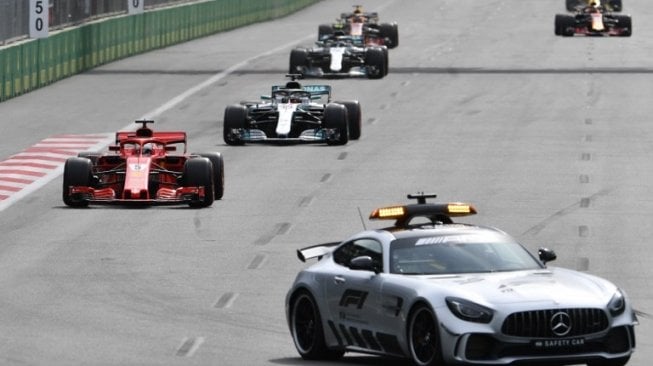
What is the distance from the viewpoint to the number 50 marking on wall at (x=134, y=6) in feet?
200

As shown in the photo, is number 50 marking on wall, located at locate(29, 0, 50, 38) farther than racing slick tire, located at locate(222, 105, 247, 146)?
Yes

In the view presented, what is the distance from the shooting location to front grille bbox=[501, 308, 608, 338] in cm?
1559

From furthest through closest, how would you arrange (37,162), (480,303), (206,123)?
1. (206,123)
2. (37,162)
3. (480,303)

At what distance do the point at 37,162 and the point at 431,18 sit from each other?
46152 mm

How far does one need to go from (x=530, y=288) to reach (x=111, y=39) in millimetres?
45968

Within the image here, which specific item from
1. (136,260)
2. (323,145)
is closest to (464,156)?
(323,145)

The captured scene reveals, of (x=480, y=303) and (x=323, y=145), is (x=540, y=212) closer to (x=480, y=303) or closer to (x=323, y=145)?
(x=323, y=145)

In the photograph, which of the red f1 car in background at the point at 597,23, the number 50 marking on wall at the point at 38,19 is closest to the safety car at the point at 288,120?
the number 50 marking on wall at the point at 38,19

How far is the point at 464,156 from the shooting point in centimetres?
3884

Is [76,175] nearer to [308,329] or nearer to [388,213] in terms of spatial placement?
[308,329]

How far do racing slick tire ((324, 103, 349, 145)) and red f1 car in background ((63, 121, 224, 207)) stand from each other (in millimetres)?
8322

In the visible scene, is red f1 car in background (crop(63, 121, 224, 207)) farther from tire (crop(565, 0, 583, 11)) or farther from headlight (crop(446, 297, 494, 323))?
tire (crop(565, 0, 583, 11))

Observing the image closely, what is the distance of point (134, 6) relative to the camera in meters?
61.2

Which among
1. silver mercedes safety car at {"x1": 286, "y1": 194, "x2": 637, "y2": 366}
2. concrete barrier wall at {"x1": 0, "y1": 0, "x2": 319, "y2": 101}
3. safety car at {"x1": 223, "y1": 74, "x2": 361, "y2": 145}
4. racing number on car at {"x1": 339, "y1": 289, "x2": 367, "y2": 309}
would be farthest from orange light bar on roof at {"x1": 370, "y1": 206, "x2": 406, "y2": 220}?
concrete barrier wall at {"x1": 0, "y1": 0, "x2": 319, "y2": 101}
